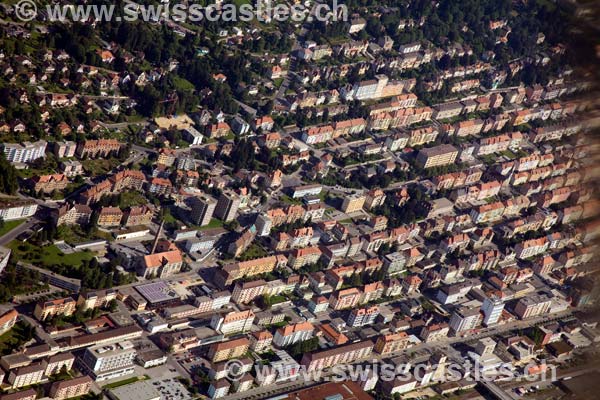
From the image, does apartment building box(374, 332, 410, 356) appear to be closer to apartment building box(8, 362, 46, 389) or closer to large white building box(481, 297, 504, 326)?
large white building box(481, 297, 504, 326)

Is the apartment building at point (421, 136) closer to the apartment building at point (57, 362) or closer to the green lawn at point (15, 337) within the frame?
the green lawn at point (15, 337)

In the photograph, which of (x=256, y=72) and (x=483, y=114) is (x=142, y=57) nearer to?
(x=256, y=72)

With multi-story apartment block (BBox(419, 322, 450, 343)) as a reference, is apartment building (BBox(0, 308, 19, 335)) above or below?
below

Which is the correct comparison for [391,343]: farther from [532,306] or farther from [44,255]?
[44,255]

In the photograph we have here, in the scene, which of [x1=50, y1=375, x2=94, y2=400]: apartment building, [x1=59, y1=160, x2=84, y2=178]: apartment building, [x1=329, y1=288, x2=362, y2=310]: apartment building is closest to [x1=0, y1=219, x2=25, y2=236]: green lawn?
[x1=59, y1=160, x2=84, y2=178]: apartment building

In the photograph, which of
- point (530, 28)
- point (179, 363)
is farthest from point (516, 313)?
point (530, 28)
